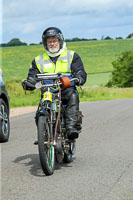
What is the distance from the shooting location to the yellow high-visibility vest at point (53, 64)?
7387 millimetres

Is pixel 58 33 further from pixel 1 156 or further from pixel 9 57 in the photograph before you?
pixel 9 57

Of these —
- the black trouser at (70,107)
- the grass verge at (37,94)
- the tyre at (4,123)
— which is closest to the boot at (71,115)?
the black trouser at (70,107)

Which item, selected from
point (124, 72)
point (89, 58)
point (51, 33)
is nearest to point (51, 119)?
point (51, 33)

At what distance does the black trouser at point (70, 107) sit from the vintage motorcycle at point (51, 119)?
7 centimetres

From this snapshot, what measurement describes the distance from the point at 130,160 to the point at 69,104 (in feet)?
4.45

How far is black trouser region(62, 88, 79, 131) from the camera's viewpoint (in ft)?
24.1

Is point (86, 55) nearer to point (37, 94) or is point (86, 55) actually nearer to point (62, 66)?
point (37, 94)

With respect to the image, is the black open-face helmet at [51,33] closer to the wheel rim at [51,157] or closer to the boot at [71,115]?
the boot at [71,115]

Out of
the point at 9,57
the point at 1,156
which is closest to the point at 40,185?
the point at 1,156

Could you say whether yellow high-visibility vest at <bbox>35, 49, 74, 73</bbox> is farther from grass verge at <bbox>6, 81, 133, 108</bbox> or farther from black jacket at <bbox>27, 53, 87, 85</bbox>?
grass verge at <bbox>6, 81, 133, 108</bbox>

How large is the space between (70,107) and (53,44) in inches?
33.7

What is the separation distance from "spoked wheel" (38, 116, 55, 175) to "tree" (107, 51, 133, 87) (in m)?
61.7

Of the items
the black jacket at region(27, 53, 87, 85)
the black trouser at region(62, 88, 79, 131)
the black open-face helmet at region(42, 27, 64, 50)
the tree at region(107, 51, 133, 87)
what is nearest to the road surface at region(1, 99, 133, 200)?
the black trouser at region(62, 88, 79, 131)

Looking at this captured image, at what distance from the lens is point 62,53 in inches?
294
